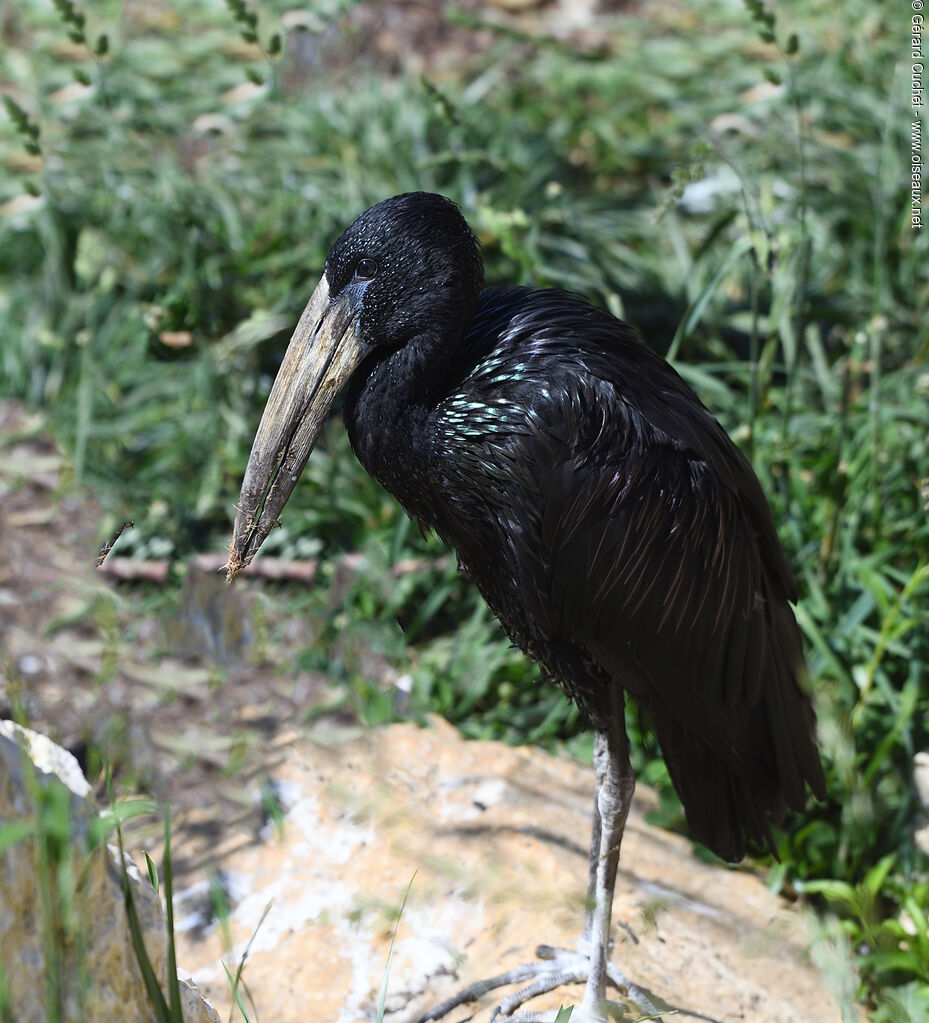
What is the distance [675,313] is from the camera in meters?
5.16

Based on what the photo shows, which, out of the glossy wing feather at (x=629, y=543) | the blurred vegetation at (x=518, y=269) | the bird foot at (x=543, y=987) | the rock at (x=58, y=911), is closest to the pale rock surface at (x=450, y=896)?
the bird foot at (x=543, y=987)

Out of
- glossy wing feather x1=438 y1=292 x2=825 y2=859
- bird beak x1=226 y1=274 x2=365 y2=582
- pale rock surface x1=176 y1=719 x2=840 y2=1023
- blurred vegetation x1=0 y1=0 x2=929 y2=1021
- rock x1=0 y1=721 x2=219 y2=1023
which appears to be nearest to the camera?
rock x1=0 y1=721 x2=219 y2=1023

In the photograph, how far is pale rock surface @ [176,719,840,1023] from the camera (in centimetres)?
294

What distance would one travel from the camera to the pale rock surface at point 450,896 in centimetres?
294

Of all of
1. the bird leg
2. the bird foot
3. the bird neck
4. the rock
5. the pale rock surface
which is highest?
the bird neck

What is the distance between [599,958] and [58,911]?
4.74 feet

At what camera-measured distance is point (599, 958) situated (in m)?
2.80

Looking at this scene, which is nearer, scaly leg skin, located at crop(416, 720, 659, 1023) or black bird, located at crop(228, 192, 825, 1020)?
black bird, located at crop(228, 192, 825, 1020)

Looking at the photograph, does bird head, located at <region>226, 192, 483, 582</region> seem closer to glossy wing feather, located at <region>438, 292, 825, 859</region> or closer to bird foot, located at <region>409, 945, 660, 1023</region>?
glossy wing feather, located at <region>438, 292, 825, 859</region>

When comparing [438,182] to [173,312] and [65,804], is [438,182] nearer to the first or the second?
[173,312]

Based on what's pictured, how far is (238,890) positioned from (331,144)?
3.64m

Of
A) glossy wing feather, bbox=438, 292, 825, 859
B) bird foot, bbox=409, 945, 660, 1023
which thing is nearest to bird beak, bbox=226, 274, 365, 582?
glossy wing feather, bbox=438, 292, 825, 859

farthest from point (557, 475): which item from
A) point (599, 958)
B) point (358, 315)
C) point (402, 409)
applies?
point (599, 958)

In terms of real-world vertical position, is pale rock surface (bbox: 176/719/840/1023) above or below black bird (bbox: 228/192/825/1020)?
below
